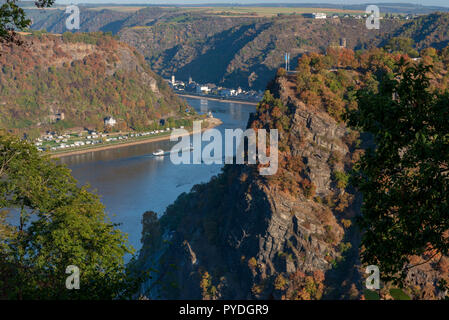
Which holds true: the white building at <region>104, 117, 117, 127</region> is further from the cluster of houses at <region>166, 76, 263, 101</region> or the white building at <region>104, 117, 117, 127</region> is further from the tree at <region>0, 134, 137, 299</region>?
the tree at <region>0, 134, 137, 299</region>

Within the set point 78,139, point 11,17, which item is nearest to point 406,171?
point 11,17

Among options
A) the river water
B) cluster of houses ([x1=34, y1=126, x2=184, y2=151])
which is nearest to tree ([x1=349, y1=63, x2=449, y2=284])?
the river water

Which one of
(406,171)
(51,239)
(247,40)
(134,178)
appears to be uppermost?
(247,40)

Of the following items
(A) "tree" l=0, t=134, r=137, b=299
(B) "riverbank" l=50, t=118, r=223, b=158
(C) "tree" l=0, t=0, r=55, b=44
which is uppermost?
(C) "tree" l=0, t=0, r=55, b=44

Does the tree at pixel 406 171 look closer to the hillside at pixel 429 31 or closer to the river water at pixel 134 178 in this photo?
the river water at pixel 134 178

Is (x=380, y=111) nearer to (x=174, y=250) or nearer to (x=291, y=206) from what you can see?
(x=291, y=206)

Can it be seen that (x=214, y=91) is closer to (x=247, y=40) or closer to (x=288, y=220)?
(x=247, y=40)

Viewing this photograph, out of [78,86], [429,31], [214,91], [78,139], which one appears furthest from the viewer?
[214,91]

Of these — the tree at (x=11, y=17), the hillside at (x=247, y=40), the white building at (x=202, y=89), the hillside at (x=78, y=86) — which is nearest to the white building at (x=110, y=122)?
the hillside at (x=78, y=86)
